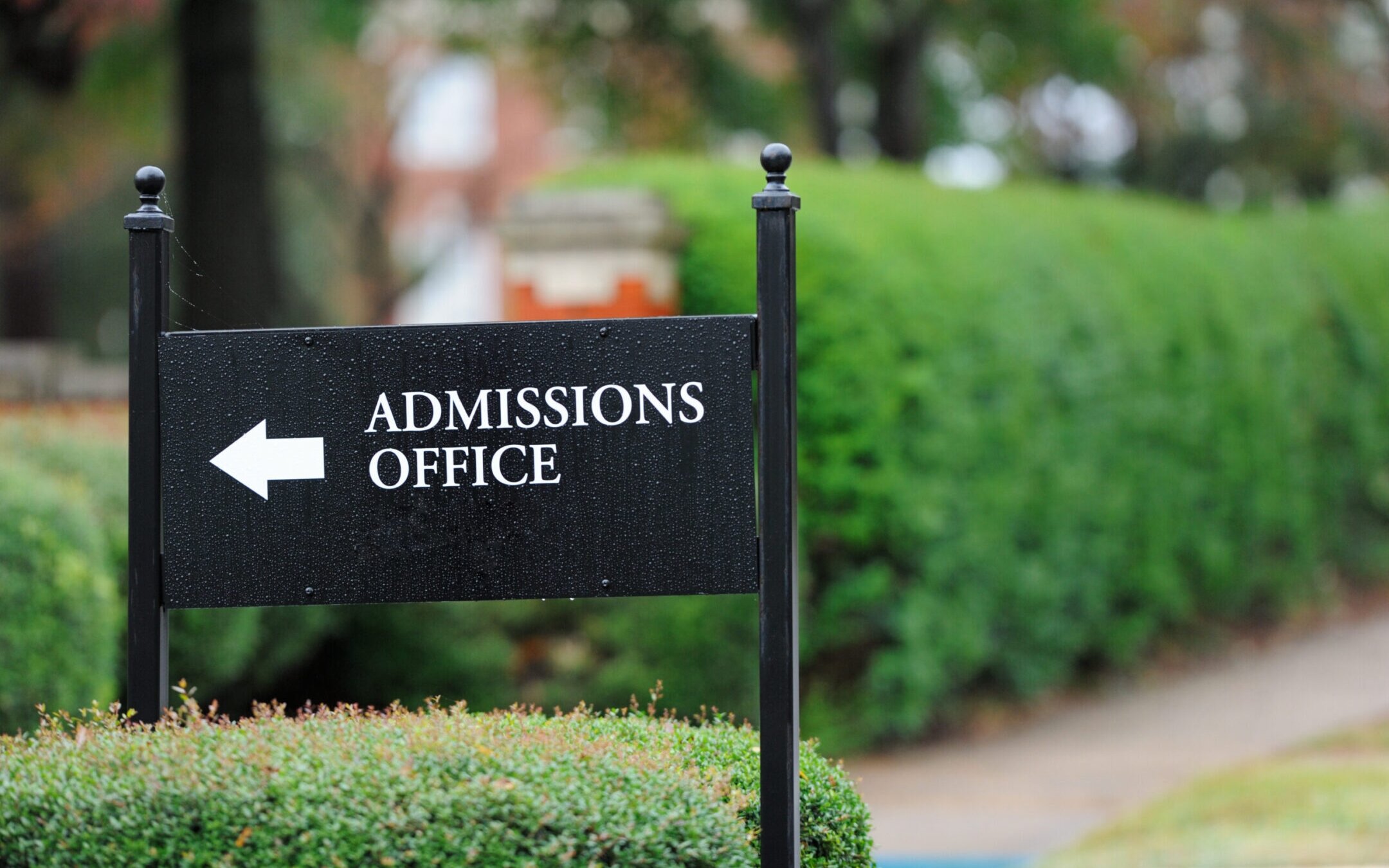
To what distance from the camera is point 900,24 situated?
14195 mm

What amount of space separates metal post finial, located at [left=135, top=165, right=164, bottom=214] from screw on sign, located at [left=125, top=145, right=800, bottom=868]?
7cm

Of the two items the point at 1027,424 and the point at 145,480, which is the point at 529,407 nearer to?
the point at 145,480

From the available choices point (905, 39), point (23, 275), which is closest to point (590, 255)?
point (905, 39)

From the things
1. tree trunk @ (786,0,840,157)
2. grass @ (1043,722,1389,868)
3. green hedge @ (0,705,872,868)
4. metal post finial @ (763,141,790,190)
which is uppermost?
tree trunk @ (786,0,840,157)

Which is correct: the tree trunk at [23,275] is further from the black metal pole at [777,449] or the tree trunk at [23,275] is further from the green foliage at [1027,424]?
the black metal pole at [777,449]

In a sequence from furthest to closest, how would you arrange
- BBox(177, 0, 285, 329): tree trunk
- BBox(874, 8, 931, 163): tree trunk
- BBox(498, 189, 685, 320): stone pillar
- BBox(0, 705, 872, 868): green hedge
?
BBox(874, 8, 931, 163): tree trunk → BBox(177, 0, 285, 329): tree trunk → BBox(498, 189, 685, 320): stone pillar → BBox(0, 705, 872, 868): green hedge

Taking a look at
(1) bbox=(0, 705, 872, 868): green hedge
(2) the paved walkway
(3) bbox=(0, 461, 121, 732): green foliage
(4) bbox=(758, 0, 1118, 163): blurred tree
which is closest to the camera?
(1) bbox=(0, 705, 872, 868): green hedge

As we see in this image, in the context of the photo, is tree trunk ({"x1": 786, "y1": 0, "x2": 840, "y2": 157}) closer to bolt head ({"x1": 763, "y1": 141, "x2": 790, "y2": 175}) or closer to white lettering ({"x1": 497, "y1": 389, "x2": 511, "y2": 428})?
bolt head ({"x1": 763, "y1": 141, "x2": 790, "y2": 175})

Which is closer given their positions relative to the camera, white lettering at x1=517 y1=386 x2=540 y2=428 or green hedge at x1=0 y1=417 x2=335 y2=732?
white lettering at x1=517 y1=386 x2=540 y2=428

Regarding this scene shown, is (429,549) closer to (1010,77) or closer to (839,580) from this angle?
(839,580)

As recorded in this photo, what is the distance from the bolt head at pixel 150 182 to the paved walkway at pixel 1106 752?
4.10 m

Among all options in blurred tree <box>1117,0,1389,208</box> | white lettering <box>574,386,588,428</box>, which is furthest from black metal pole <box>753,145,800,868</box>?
blurred tree <box>1117,0,1389,208</box>

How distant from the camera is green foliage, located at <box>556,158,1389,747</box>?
7414mm

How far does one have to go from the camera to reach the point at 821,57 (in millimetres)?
13656
